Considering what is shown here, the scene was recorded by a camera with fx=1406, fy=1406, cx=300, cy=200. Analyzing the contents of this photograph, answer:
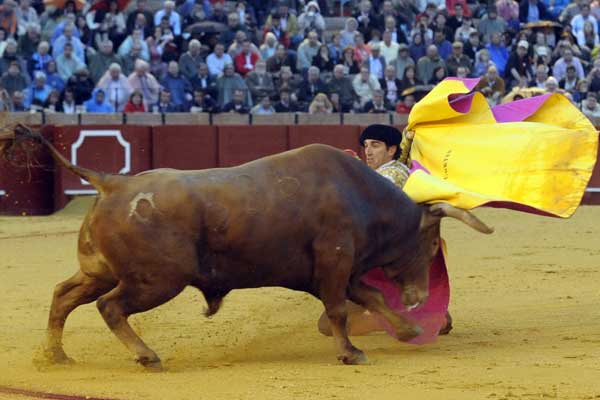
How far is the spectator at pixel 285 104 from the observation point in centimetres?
1738

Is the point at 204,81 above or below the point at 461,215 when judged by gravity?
below

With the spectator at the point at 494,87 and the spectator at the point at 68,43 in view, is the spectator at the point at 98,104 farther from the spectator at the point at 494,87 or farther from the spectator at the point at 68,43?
the spectator at the point at 494,87

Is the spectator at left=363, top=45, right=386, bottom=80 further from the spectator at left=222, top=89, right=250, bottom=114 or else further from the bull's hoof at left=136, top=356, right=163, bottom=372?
the bull's hoof at left=136, top=356, right=163, bottom=372

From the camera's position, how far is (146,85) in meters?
17.2

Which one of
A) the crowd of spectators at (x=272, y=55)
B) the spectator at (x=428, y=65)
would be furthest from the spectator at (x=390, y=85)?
the spectator at (x=428, y=65)

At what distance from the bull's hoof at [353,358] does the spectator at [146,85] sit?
1035 cm

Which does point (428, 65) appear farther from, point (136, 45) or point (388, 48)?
point (136, 45)

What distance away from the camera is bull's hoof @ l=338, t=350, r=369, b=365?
717 cm

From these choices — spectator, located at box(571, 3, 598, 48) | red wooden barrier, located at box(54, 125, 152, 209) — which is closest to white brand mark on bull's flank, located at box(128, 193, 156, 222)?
red wooden barrier, located at box(54, 125, 152, 209)

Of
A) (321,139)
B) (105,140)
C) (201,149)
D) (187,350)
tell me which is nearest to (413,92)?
(321,139)

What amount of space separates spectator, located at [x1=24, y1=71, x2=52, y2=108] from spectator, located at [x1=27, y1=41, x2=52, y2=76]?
0.36m

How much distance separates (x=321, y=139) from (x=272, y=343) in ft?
28.4

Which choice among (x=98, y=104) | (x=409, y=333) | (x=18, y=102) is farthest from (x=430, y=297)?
(x=18, y=102)

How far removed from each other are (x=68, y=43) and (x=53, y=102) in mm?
1065
